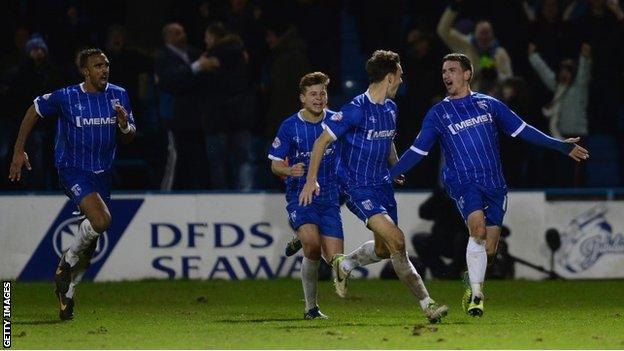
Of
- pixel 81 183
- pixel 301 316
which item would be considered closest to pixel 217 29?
pixel 81 183

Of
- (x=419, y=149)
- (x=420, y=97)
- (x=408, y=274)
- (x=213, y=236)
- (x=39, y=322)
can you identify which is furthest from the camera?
(x=420, y=97)

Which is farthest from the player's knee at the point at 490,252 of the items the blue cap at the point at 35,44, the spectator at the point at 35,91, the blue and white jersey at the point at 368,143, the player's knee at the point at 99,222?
the blue cap at the point at 35,44

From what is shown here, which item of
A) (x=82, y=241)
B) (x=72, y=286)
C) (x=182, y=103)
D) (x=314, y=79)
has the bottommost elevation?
(x=72, y=286)

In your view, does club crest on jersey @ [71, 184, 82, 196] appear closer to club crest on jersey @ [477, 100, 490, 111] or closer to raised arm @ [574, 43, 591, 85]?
club crest on jersey @ [477, 100, 490, 111]

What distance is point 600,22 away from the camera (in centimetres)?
1786

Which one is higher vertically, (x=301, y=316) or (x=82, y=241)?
(x=82, y=241)

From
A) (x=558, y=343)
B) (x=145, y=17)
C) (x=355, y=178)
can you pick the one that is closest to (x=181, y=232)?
(x=145, y=17)

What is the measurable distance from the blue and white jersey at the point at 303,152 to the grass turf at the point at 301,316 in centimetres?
103

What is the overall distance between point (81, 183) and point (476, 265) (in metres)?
3.40

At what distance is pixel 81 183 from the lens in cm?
1210

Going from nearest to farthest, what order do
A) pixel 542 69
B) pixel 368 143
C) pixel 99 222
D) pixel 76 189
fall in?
pixel 368 143
pixel 99 222
pixel 76 189
pixel 542 69

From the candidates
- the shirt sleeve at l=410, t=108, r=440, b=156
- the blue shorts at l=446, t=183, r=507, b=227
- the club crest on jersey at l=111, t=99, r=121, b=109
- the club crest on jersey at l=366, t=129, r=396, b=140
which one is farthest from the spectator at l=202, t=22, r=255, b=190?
the club crest on jersey at l=366, t=129, r=396, b=140

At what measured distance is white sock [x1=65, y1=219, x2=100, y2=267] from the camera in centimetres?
1190

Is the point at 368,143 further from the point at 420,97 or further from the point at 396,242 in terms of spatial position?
the point at 420,97
